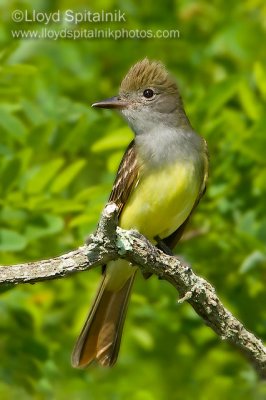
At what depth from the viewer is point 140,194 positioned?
17.3ft

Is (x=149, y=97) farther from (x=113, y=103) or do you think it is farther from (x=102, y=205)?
(x=102, y=205)

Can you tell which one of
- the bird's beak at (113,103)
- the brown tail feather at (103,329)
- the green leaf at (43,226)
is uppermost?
the bird's beak at (113,103)

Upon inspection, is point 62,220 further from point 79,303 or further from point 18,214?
point 79,303

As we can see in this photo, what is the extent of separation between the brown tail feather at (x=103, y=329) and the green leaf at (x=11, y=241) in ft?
1.98

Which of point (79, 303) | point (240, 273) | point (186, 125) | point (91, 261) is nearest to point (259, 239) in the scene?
point (240, 273)

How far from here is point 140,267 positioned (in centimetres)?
438

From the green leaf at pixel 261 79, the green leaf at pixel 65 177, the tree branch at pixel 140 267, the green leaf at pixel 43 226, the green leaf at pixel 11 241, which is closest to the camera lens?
the tree branch at pixel 140 267

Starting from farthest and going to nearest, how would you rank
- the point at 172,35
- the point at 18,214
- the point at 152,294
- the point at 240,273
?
the point at 172,35 < the point at 152,294 < the point at 240,273 < the point at 18,214

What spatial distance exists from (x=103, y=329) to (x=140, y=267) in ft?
4.03

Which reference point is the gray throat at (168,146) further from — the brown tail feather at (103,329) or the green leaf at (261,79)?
the brown tail feather at (103,329)

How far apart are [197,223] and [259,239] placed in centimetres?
66

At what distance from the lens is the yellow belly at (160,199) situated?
207 inches

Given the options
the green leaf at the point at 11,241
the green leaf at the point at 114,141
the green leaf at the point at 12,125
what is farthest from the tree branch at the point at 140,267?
the green leaf at the point at 12,125

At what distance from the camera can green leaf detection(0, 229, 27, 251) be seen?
5090 millimetres
